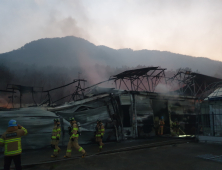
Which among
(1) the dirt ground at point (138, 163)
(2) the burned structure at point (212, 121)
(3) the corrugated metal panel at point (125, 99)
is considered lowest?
(1) the dirt ground at point (138, 163)

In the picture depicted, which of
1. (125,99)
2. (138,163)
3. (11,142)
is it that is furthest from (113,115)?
(11,142)

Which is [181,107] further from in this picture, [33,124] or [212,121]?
[33,124]

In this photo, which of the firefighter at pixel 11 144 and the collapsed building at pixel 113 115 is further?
the collapsed building at pixel 113 115

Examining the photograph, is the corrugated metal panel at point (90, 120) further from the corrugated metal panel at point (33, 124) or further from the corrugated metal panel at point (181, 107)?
the corrugated metal panel at point (181, 107)

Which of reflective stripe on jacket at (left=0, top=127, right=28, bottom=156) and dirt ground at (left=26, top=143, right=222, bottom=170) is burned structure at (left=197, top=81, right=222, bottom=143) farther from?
reflective stripe on jacket at (left=0, top=127, right=28, bottom=156)

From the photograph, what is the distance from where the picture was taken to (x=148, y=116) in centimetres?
1296

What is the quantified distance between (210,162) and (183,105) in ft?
34.5

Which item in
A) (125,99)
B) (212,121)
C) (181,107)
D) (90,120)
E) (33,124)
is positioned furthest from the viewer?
(181,107)

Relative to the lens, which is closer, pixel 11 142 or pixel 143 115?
pixel 11 142

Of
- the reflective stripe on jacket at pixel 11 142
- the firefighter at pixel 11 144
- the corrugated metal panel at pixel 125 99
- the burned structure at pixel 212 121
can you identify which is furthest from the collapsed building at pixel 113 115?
the reflective stripe on jacket at pixel 11 142

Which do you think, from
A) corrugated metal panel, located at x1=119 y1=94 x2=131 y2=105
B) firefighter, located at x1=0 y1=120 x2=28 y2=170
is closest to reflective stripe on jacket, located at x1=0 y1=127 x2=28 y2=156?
firefighter, located at x1=0 y1=120 x2=28 y2=170

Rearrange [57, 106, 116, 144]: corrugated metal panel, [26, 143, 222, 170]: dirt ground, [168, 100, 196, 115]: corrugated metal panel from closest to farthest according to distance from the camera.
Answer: [26, 143, 222, 170]: dirt ground, [57, 106, 116, 144]: corrugated metal panel, [168, 100, 196, 115]: corrugated metal panel

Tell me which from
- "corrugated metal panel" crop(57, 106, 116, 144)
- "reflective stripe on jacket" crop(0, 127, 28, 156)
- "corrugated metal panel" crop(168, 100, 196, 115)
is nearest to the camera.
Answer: "reflective stripe on jacket" crop(0, 127, 28, 156)

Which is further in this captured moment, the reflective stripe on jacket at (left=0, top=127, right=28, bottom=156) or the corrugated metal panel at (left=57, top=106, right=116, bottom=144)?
the corrugated metal panel at (left=57, top=106, right=116, bottom=144)
